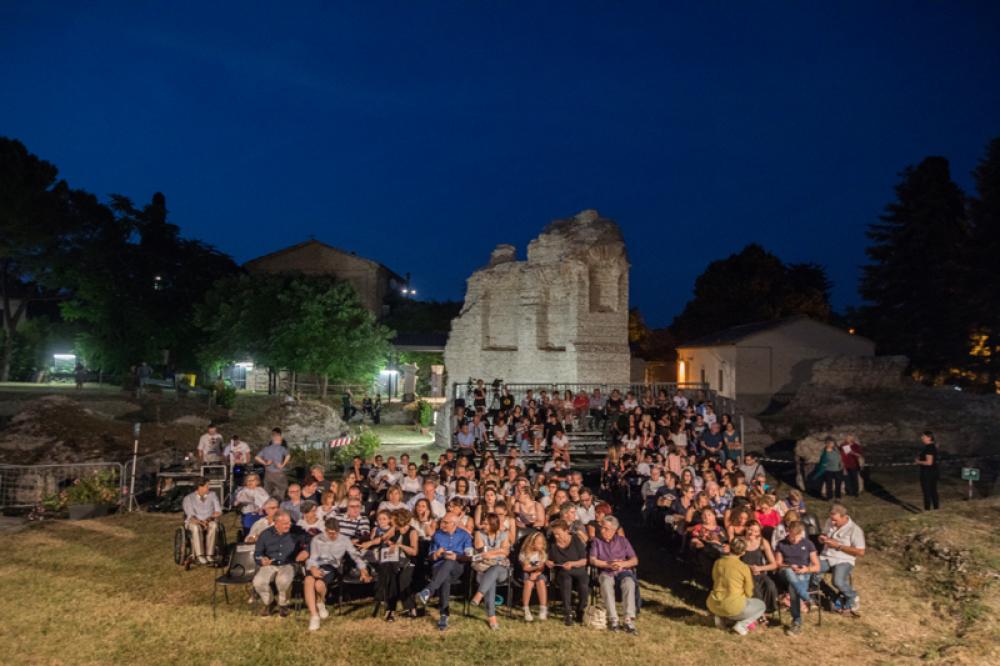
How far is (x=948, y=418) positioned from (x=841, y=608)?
15001 mm

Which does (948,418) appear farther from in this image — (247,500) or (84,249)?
(84,249)

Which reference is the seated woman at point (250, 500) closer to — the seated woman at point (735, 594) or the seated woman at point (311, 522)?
the seated woman at point (311, 522)

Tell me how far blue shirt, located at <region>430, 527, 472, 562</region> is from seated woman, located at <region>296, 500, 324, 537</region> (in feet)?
4.96

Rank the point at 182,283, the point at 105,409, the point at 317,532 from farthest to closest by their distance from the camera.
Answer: the point at 182,283 < the point at 105,409 < the point at 317,532

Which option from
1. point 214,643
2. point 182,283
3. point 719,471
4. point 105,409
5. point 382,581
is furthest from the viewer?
point 182,283

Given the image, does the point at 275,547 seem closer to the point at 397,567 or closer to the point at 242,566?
the point at 242,566

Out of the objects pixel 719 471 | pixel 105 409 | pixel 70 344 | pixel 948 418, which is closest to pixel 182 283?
pixel 70 344

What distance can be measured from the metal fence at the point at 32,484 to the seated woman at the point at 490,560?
8.20 metres

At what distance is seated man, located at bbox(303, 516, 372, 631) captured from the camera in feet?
23.9

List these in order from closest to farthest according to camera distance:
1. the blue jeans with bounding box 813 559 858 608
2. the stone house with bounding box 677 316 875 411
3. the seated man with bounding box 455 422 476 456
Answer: the blue jeans with bounding box 813 559 858 608, the seated man with bounding box 455 422 476 456, the stone house with bounding box 677 316 875 411

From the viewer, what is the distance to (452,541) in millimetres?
7816

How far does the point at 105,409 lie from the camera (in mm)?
21625

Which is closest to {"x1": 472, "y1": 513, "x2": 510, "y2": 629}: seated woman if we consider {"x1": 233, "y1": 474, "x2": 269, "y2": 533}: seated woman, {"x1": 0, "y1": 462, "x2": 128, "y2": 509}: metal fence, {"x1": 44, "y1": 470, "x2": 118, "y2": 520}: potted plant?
{"x1": 233, "y1": 474, "x2": 269, "y2": 533}: seated woman

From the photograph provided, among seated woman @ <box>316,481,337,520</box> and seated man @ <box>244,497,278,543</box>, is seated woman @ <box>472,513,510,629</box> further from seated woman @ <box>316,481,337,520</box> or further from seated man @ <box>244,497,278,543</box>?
seated man @ <box>244,497,278,543</box>
